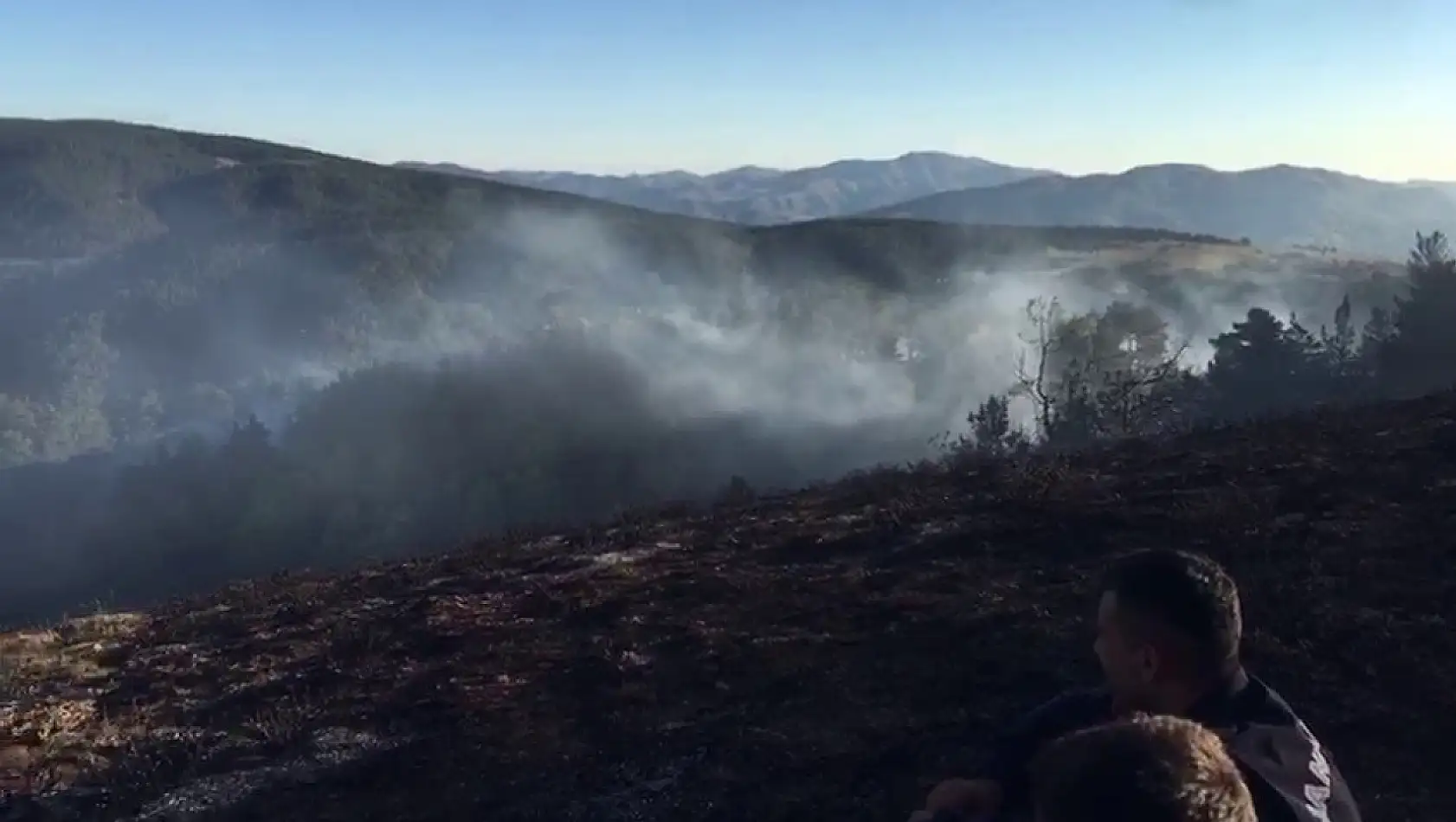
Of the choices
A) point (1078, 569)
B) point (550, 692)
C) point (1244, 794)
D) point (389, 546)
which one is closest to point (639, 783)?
point (550, 692)

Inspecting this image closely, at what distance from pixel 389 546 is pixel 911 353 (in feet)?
150

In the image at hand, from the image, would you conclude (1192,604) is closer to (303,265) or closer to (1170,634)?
(1170,634)

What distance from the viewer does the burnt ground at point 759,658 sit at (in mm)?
7094

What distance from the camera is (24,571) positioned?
81812 millimetres

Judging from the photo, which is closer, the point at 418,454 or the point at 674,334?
the point at 418,454

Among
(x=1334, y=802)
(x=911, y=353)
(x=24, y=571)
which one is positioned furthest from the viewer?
(x=911, y=353)

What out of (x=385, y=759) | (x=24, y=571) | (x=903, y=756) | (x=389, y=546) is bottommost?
(x=24, y=571)

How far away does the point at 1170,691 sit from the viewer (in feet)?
8.64

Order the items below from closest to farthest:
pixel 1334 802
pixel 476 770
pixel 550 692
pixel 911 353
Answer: pixel 1334 802 < pixel 476 770 < pixel 550 692 < pixel 911 353

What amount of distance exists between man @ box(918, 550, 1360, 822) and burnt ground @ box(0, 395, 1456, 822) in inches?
155

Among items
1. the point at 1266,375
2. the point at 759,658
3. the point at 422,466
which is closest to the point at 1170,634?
the point at 759,658

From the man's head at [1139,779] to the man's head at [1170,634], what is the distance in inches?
36.8

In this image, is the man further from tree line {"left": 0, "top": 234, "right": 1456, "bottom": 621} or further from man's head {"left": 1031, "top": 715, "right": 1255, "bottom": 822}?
tree line {"left": 0, "top": 234, "right": 1456, "bottom": 621}

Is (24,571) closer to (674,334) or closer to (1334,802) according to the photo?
(674,334)
